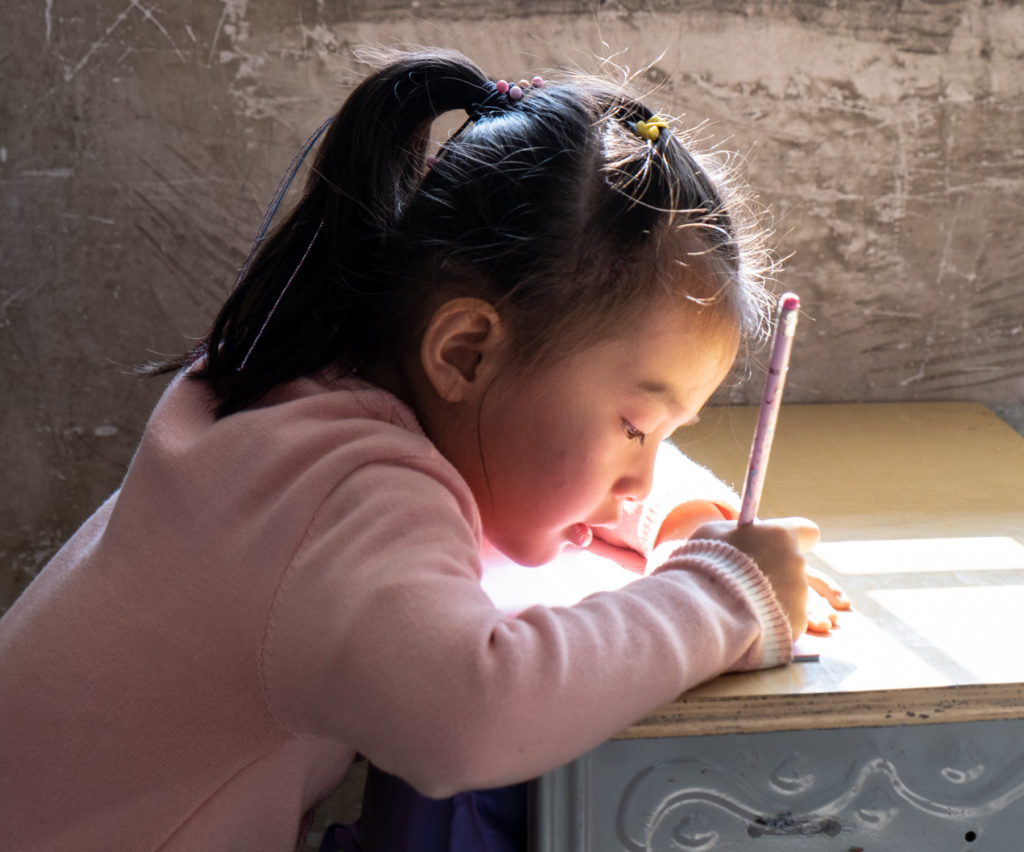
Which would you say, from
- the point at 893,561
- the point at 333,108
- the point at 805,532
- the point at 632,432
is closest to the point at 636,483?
the point at 632,432

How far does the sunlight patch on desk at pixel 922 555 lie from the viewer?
3.16 ft

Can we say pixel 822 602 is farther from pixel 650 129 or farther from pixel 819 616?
pixel 650 129

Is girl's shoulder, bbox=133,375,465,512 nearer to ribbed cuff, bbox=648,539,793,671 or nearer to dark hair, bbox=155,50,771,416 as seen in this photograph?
dark hair, bbox=155,50,771,416

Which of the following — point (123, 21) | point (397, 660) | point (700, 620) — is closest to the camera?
point (397, 660)

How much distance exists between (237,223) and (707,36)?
24.0 inches

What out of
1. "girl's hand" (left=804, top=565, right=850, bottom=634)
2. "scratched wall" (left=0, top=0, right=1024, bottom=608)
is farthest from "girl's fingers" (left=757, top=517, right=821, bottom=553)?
"scratched wall" (left=0, top=0, right=1024, bottom=608)

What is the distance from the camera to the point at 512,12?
130 cm

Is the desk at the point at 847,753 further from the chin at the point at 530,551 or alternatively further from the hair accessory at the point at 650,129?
the hair accessory at the point at 650,129

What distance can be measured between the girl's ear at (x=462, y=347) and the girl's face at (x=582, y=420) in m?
0.01

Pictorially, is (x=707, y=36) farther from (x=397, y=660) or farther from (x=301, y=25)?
(x=397, y=660)

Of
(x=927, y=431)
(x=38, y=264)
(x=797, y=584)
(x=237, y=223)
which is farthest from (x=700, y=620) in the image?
(x=38, y=264)

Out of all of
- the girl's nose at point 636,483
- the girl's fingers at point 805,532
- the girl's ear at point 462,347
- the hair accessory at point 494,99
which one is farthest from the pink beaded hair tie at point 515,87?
the girl's fingers at point 805,532

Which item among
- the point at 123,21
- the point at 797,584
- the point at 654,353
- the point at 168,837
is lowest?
the point at 168,837

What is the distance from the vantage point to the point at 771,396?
79cm
